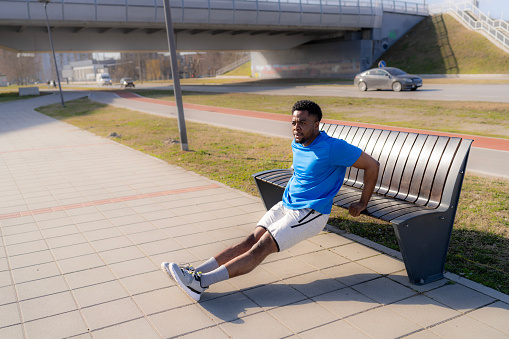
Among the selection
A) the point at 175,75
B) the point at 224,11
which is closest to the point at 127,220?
the point at 175,75

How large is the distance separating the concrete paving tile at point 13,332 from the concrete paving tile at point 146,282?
→ 0.84 meters

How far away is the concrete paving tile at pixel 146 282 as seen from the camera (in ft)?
12.9

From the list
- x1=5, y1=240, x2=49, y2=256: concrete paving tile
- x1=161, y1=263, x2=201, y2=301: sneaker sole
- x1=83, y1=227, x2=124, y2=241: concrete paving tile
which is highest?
x1=161, y1=263, x2=201, y2=301: sneaker sole

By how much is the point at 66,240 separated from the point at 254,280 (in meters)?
2.37

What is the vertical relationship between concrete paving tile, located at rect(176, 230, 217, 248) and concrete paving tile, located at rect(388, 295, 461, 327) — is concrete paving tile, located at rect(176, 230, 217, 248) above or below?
above

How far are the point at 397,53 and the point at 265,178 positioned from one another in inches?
1841

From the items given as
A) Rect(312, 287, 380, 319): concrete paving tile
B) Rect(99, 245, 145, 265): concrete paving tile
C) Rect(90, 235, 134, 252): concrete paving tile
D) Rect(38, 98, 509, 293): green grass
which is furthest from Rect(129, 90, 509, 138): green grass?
Rect(99, 245, 145, 265): concrete paving tile

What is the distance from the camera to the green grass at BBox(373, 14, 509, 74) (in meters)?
38.7

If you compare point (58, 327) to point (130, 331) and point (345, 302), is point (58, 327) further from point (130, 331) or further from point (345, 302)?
point (345, 302)

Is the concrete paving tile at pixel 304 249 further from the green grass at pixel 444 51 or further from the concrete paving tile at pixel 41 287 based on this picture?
the green grass at pixel 444 51

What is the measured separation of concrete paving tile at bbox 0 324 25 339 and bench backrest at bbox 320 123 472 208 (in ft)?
10.8

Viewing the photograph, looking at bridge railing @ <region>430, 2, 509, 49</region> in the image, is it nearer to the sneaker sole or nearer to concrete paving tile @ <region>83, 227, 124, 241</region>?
concrete paving tile @ <region>83, 227, 124, 241</region>

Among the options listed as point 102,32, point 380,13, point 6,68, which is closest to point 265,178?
point 102,32

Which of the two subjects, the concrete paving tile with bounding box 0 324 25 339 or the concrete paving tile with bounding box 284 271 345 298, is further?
the concrete paving tile with bounding box 284 271 345 298
